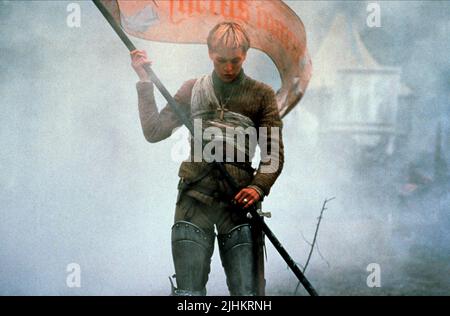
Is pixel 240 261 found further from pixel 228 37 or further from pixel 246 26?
pixel 246 26

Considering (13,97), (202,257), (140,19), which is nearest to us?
(202,257)

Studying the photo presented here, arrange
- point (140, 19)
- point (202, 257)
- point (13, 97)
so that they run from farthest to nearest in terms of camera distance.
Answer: point (13, 97) → point (140, 19) → point (202, 257)

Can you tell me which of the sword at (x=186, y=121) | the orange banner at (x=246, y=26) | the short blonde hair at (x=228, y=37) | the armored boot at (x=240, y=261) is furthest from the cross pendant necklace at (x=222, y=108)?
the orange banner at (x=246, y=26)

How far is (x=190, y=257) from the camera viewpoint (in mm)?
4457

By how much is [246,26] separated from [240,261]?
2.14 metres

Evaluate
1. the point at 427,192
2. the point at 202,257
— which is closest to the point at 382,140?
the point at 427,192

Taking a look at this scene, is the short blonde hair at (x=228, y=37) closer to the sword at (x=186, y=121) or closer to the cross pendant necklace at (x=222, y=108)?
the cross pendant necklace at (x=222, y=108)

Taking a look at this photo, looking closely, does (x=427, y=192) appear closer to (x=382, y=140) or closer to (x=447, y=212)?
(x=447, y=212)

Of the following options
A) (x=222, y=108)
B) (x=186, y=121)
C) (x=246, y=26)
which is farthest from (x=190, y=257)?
(x=246, y=26)

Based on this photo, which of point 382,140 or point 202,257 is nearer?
point 202,257

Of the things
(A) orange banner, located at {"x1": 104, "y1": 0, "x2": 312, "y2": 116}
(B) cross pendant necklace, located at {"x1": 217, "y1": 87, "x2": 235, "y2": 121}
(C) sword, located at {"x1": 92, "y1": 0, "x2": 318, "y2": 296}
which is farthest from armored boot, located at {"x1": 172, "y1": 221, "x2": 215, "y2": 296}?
(A) orange banner, located at {"x1": 104, "y1": 0, "x2": 312, "y2": 116}

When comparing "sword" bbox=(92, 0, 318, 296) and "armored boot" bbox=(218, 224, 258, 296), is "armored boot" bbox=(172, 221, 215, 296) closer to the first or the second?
"armored boot" bbox=(218, 224, 258, 296)

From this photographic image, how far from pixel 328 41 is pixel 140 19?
186 cm

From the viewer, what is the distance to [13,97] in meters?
6.18
